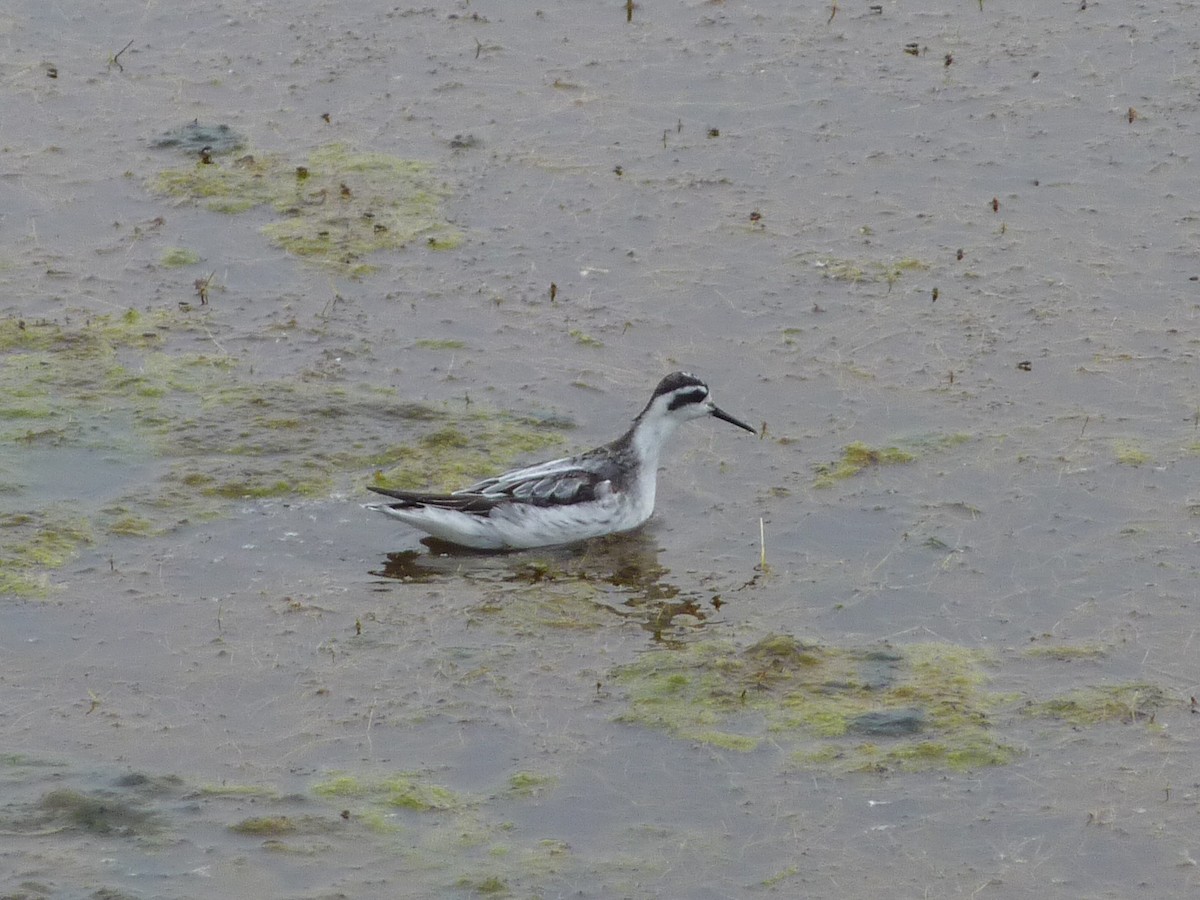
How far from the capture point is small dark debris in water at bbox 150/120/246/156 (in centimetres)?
1584

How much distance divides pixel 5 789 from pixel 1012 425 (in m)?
6.68

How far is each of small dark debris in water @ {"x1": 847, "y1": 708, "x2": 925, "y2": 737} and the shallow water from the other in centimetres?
24

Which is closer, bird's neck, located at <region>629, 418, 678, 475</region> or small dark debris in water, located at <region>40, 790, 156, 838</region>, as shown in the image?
small dark debris in water, located at <region>40, 790, 156, 838</region>

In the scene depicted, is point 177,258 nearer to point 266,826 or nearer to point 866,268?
point 866,268

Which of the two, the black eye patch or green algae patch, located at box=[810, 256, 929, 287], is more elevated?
green algae patch, located at box=[810, 256, 929, 287]

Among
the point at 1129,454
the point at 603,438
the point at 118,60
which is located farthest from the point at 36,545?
the point at 118,60

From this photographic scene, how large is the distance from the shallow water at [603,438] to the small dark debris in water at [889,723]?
237mm

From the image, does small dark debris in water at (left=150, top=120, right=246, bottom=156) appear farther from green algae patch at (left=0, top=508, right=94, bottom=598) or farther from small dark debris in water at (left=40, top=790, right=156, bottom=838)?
small dark debris in water at (left=40, top=790, right=156, bottom=838)

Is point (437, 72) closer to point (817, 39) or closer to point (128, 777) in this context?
point (817, 39)

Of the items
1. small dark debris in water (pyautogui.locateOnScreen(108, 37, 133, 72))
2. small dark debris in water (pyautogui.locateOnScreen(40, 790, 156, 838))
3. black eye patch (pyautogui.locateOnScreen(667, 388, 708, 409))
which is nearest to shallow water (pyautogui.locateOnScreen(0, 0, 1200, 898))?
small dark debris in water (pyautogui.locateOnScreen(40, 790, 156, 838))

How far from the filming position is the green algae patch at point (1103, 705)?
957cm

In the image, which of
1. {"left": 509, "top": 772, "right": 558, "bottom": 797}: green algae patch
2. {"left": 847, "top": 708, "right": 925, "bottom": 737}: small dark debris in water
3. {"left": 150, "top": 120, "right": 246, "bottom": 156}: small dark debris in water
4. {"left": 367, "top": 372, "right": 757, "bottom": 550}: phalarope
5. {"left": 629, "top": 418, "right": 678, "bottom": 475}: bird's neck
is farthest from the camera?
{"left": 150, "top": 120, "right": 246, "bottom": 156}: small dark debris in water

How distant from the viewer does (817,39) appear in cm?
1719

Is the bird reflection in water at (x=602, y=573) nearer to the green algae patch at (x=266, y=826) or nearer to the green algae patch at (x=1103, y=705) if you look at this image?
the green algae patch at (x=1103, y=705)
